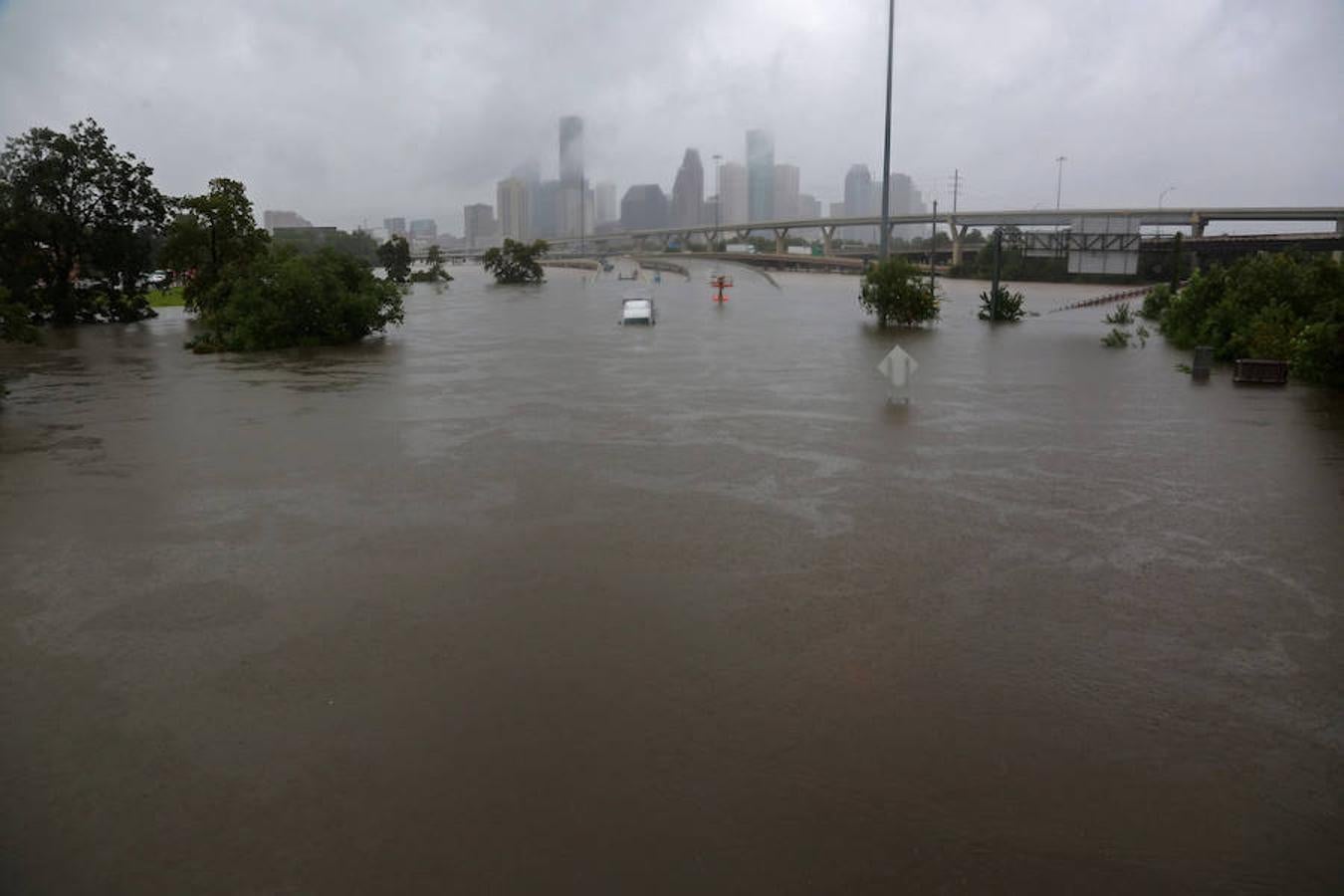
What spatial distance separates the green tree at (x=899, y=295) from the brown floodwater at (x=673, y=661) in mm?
23832

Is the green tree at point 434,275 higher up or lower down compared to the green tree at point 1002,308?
higher up

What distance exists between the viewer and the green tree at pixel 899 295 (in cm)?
3944

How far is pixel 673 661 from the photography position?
6941mm

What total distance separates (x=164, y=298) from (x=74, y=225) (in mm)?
23529

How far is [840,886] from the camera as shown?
14.9 feet

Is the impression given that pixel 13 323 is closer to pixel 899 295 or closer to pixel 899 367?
pixel 899 367

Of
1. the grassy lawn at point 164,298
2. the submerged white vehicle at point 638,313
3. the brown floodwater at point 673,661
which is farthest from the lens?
the grassy lawn at point 164,298

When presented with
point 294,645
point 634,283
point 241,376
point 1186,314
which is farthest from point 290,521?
point 634,283

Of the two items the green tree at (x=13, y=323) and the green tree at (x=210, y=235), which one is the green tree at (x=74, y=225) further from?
the green tree at (x=13, y=323)

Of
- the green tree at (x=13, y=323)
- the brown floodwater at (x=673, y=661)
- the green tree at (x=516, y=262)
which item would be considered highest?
the green tree at (x=516, y=262)

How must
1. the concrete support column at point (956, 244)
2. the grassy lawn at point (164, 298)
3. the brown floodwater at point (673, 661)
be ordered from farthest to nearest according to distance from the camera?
the concrete support column at point (956, 244) < the grassy lawn at point (164, 298) < the brown floodwater at point (673, 661)

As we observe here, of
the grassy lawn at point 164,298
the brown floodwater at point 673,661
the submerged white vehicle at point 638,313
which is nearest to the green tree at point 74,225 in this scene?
the grassy lawn at point 164,298

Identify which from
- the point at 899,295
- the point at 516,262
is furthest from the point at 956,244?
the point at 899,295

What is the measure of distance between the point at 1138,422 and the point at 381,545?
510 inches
